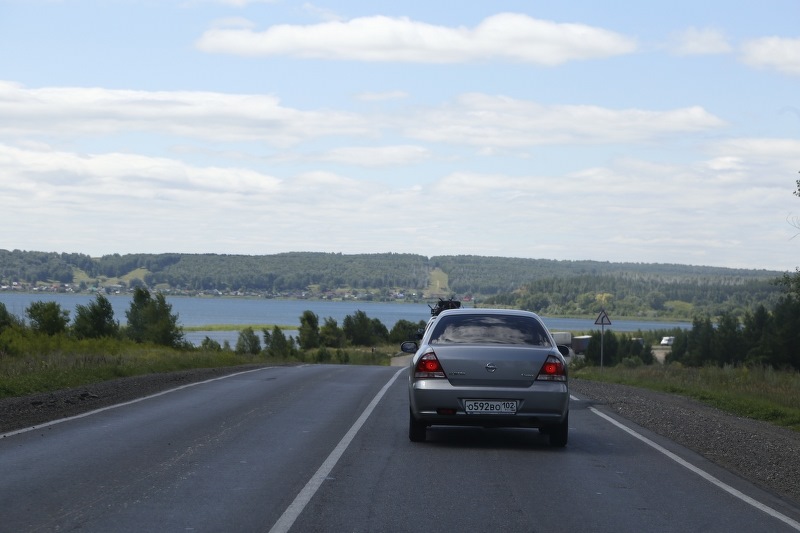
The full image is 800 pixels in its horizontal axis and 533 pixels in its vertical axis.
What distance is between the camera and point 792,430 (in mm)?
15734

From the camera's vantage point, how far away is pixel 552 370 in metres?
11.6

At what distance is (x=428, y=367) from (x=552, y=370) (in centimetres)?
148

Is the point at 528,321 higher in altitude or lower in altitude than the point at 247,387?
higher

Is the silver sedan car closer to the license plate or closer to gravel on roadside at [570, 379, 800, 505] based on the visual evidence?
the license plate

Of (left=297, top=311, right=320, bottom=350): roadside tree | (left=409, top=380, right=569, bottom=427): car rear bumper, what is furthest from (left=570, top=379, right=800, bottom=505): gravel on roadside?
(left=297, top=311, right=320, bottom=350): roadside tree

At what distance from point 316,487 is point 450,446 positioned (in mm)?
3477

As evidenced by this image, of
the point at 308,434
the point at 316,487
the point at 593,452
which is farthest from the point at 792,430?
the point at 316,487

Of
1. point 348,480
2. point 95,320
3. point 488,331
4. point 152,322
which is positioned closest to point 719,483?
point 488,331

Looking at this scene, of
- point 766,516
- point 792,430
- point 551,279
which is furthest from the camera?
point 551,279

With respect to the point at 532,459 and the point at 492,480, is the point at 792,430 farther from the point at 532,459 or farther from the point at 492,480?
the point at 492,480

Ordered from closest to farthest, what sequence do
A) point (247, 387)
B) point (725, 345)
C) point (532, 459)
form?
point (532, 459)
point (247, 387)
point (725, 345)

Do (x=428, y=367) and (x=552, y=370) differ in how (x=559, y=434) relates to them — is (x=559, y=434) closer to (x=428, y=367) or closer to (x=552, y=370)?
(x=552, y=370)

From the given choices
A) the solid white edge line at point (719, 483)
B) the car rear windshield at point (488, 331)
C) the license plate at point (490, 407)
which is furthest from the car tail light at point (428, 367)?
the solid white edge line at point (719, 483)

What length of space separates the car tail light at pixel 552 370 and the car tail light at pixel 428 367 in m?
1.19
